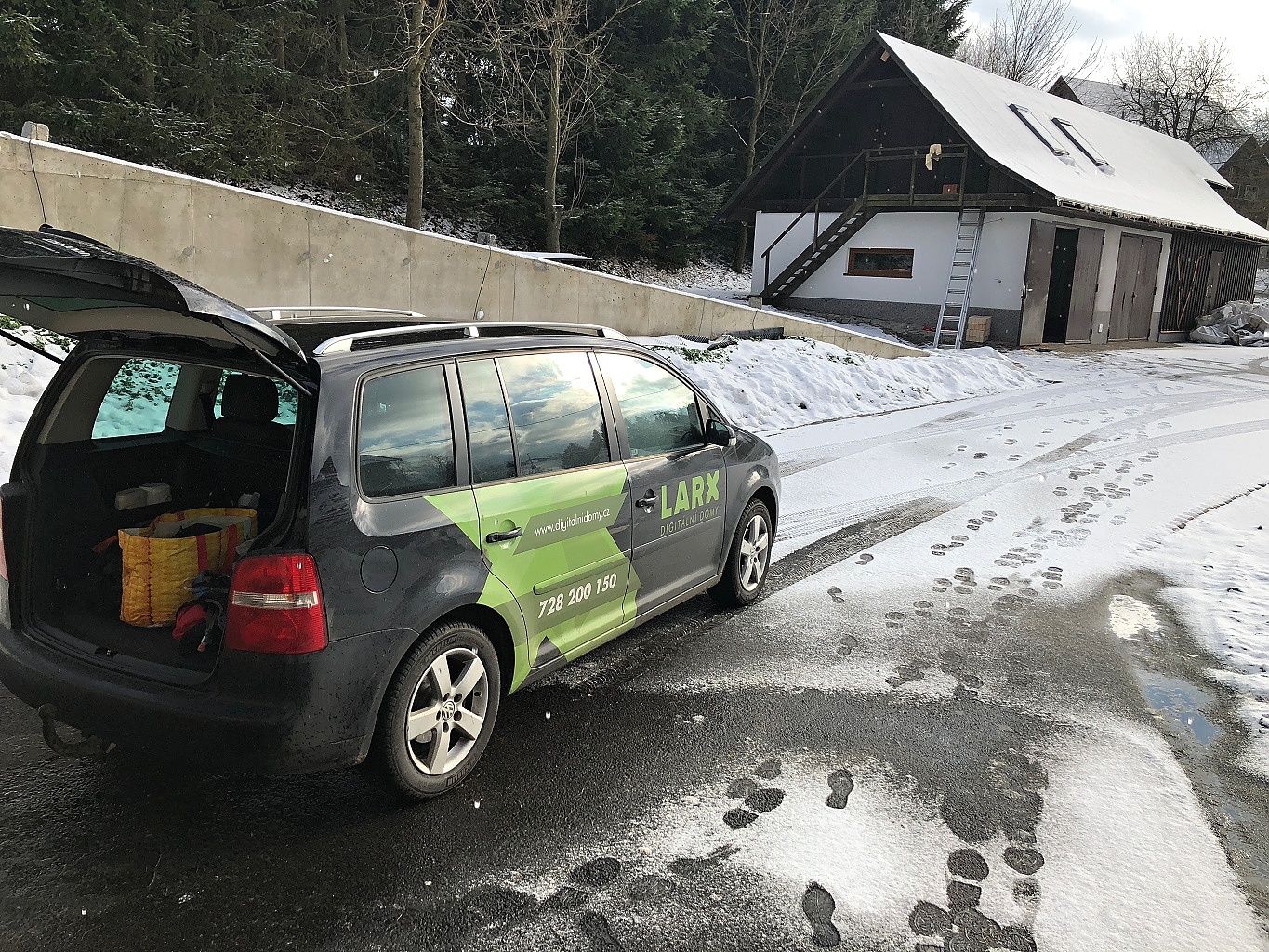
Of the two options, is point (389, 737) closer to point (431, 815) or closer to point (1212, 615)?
point (431, 815)

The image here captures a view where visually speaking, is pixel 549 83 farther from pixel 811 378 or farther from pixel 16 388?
pixel 16 388

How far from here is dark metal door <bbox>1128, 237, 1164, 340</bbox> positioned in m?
26.0

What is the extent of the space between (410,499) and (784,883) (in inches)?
69.4

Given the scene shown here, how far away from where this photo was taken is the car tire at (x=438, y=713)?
3143 millimetres

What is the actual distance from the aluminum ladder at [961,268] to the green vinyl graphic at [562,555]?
19102mm

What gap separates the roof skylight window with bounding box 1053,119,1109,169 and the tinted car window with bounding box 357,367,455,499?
89.6 feet

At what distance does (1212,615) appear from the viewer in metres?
5.64

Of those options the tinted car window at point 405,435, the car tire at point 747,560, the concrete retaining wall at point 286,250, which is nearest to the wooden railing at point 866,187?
the concrete retaining wall at point 286,250

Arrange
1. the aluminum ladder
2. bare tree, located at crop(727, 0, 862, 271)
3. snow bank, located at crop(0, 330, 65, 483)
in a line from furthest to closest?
bare tree, located at crop(727, 0, 862, 271)
the aluminum ladder
snow bank, located at crop(0, 330, 65, 483)

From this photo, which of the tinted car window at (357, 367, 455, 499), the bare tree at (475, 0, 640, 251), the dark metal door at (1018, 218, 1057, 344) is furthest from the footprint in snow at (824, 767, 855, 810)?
the dark metal door at (1018, 218, 1057, 344)

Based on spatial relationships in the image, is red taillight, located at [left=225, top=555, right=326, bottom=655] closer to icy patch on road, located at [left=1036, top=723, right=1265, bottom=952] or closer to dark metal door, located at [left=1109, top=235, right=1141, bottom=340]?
icy patch on road, located at [left=1036, top=723, right=1265, bottom=952]

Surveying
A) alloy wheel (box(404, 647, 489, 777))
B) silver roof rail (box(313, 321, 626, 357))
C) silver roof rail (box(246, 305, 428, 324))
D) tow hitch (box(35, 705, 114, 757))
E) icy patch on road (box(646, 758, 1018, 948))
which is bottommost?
icy patch on road (box(646, 758, 1018, 948))

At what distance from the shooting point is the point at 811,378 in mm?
13266

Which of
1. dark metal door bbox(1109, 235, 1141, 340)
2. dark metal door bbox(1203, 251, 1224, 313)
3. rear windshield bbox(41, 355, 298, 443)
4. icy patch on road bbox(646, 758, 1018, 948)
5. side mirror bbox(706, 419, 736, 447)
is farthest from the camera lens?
dark metal door bbox(1203, 251, 1224, 313)
